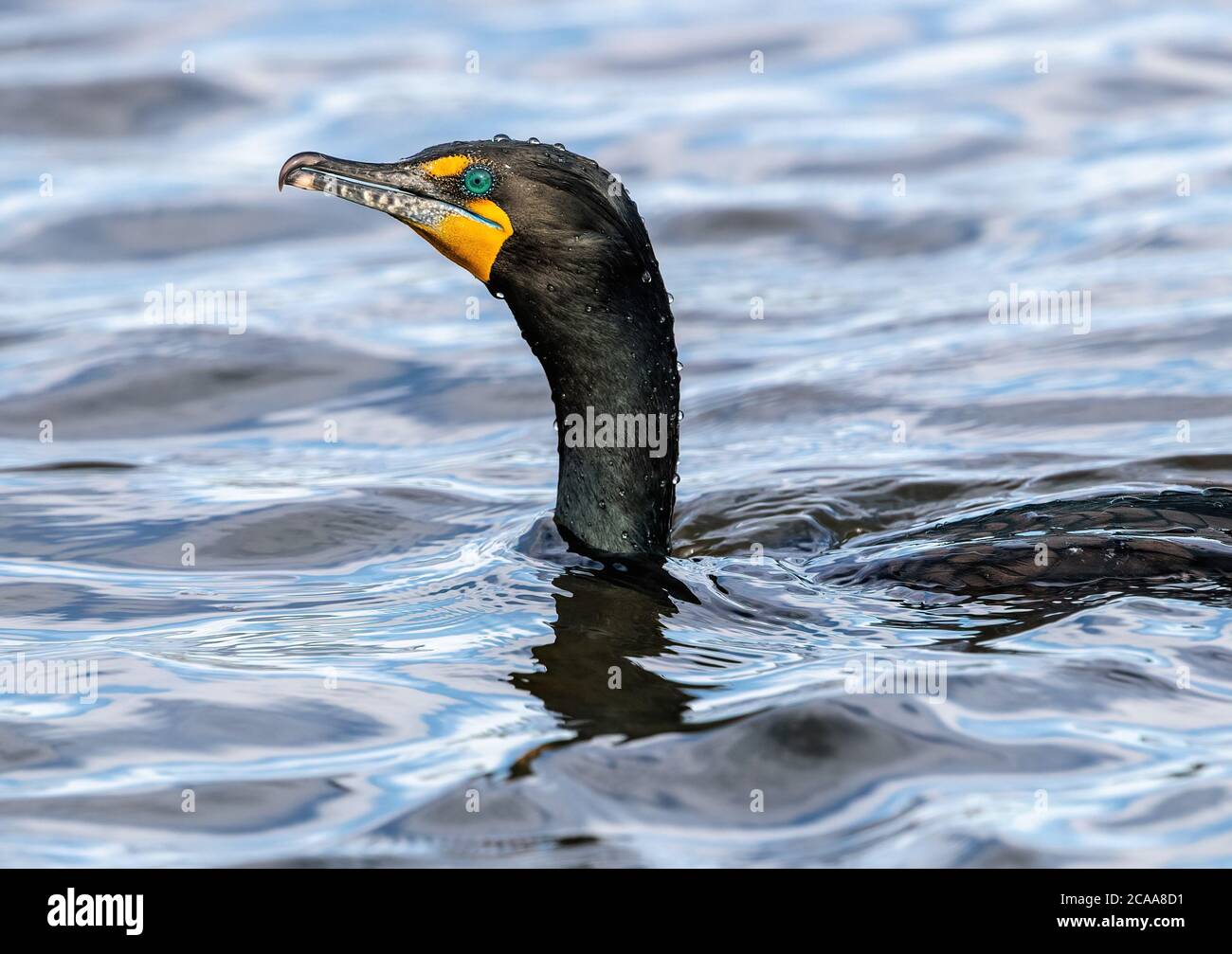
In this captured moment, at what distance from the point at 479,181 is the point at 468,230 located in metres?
0.15

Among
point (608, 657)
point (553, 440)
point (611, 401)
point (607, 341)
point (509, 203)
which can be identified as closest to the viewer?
point (608, 657)

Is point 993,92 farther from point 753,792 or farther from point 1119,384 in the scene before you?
point 753,792

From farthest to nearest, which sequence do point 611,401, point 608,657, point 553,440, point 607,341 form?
point 553,440, point 611,401, point 607,341, point 608,657

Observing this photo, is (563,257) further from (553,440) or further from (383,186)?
(553,440)

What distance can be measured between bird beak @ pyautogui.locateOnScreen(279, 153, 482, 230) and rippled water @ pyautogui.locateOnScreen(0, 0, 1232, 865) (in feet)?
3.82

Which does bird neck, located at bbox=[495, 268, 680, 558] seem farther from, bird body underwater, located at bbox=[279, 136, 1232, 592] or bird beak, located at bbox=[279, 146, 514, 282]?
bird beak, located at bbox=[279, 146, 514, 282]

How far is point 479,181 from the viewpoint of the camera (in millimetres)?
4996

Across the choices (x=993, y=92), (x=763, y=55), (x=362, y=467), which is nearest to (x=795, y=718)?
(x=362, y=467)

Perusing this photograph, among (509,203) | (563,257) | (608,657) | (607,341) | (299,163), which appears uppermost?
(299,163)

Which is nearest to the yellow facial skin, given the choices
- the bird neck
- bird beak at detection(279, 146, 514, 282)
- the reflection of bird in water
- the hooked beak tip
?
bird beak at detection(279, 146, 514, 282)

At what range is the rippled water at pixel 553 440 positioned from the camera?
394cm

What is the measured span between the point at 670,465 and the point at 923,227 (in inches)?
226

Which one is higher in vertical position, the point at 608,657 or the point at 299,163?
the point at 299,163

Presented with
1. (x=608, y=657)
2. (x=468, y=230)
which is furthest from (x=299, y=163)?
(x=608, y=657)
